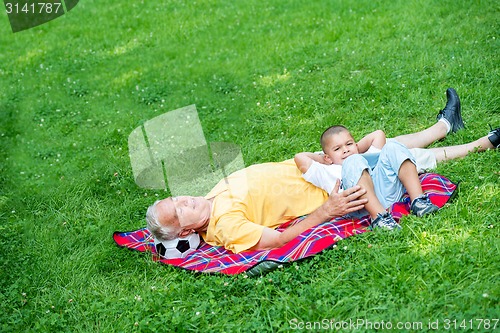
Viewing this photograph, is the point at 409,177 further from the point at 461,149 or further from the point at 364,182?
the point at 461,149

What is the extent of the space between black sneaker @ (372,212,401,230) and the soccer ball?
1.56m

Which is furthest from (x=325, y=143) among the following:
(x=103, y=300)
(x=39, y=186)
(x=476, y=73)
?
(x=39, y=186)

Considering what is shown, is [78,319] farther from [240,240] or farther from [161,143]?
[161,143]

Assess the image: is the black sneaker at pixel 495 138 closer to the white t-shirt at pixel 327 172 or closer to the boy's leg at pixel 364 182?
the white t-shirt at pixel 327 172

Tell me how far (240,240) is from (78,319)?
1.38 meters

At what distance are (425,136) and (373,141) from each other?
86 centimetres

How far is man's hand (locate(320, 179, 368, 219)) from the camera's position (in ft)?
15.3

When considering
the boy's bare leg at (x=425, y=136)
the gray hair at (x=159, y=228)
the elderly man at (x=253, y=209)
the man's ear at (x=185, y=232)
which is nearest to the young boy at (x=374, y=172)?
the elderly man at (x=253, y=209)

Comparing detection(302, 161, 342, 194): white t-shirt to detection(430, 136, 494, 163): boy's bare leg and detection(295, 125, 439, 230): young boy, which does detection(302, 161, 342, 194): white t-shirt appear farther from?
detection(430, 136, 494, 163): boy's bare leg

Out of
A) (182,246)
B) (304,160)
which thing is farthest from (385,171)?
(182,246)

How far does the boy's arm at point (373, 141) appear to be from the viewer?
17.9 ft

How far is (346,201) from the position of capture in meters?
4.68

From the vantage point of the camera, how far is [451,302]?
3.64m

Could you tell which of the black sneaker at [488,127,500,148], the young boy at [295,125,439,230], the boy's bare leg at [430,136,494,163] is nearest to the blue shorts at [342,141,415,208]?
the young boy at [295,125,439,230]
